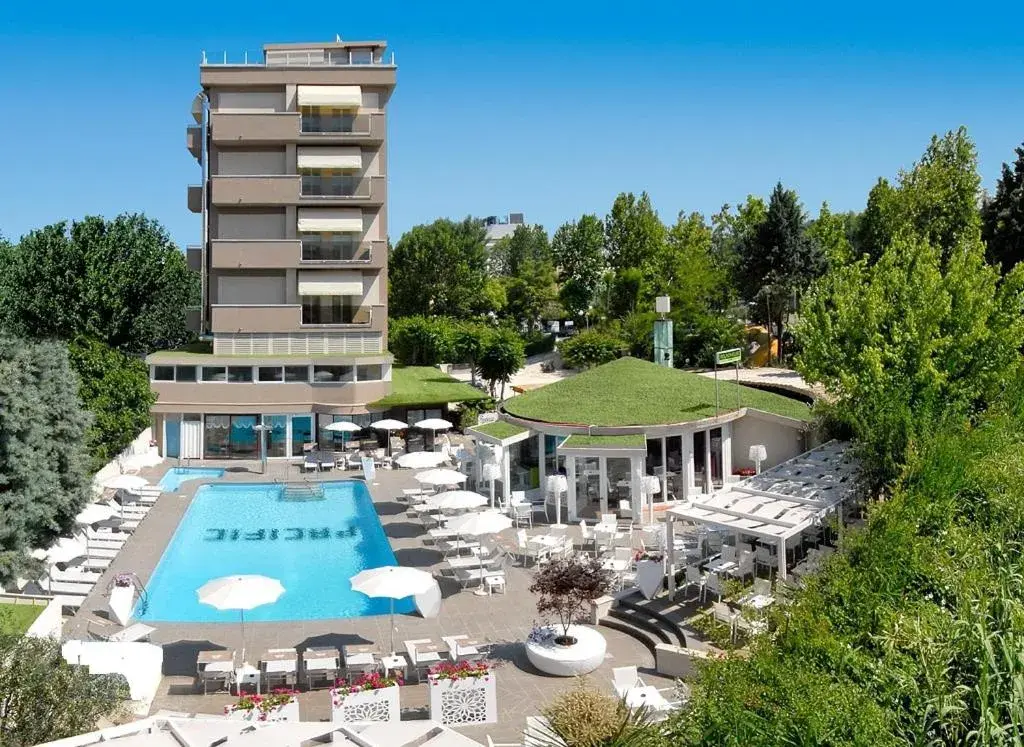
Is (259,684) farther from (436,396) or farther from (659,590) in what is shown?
(436,396)

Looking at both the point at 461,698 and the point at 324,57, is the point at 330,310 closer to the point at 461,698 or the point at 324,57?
the point at 324,57

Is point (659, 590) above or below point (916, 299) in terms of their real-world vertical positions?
below

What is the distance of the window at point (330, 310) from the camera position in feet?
133

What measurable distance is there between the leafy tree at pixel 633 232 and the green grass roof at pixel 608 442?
42601 mm

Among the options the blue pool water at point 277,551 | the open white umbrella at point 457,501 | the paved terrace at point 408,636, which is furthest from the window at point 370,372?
the open white umbrella at point 457,501

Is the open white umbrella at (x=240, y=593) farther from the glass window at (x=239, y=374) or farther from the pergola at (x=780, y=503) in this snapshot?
the glass window at (x=239, y=374)

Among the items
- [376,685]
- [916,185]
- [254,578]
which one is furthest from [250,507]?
[916,185]

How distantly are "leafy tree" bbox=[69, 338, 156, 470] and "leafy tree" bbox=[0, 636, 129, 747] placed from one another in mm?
20428

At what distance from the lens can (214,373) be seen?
125 feet

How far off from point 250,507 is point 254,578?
14.2 m

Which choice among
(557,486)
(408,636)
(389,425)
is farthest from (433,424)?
(408,636)

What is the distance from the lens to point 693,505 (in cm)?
1975

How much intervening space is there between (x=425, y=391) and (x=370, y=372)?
2.85 m

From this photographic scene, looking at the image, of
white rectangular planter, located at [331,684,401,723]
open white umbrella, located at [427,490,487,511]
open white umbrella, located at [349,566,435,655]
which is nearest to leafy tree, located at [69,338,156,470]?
open white umbrella, located at [427,490,487,511]
